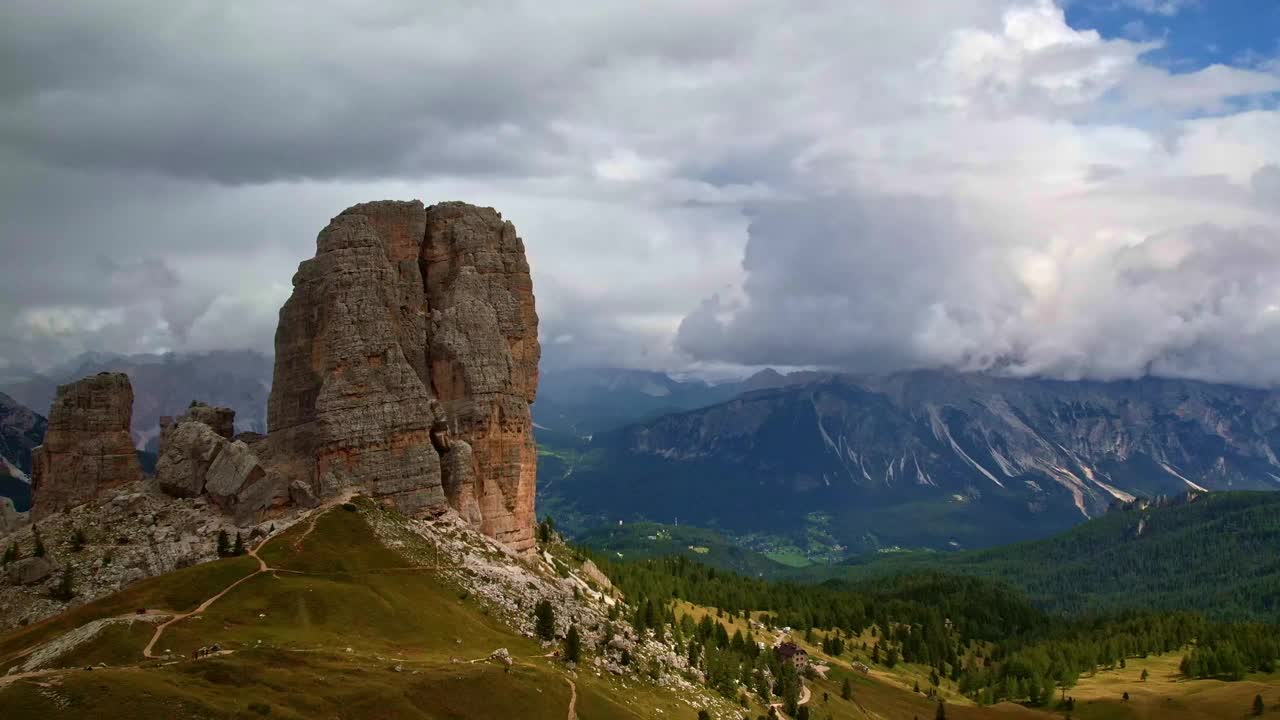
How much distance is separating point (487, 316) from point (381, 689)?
64071mm

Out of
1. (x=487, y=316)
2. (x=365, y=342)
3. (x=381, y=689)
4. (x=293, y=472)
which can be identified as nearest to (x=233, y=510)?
(x=293, y=472)

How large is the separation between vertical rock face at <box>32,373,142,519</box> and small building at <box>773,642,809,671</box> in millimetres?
114391

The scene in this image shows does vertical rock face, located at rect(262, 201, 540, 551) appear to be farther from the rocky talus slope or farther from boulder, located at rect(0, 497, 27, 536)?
boulder, located at rect(0, 497, 27, 536)

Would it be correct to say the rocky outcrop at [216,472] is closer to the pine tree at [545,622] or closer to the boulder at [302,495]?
the boulder at [302,495]

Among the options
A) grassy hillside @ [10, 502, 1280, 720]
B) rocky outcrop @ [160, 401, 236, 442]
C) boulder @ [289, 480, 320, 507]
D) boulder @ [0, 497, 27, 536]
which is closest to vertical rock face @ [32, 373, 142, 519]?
boulder @ [0, 497, 27, 536]

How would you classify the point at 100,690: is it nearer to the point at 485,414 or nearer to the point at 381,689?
the point at 381,689

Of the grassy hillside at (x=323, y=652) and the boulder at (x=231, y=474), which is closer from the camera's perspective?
the grassy hillside at (x=323, y=652)

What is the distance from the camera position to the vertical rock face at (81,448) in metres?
122

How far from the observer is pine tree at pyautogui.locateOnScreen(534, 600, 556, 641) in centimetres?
10906

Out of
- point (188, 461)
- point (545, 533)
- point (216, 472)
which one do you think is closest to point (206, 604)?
point (216, 472)

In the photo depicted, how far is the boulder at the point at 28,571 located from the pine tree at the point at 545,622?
178 ft

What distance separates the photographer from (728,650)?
156 metres

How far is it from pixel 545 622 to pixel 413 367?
40479 millimetres

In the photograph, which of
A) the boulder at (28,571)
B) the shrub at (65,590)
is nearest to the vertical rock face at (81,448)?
the boulder at (28,571)
